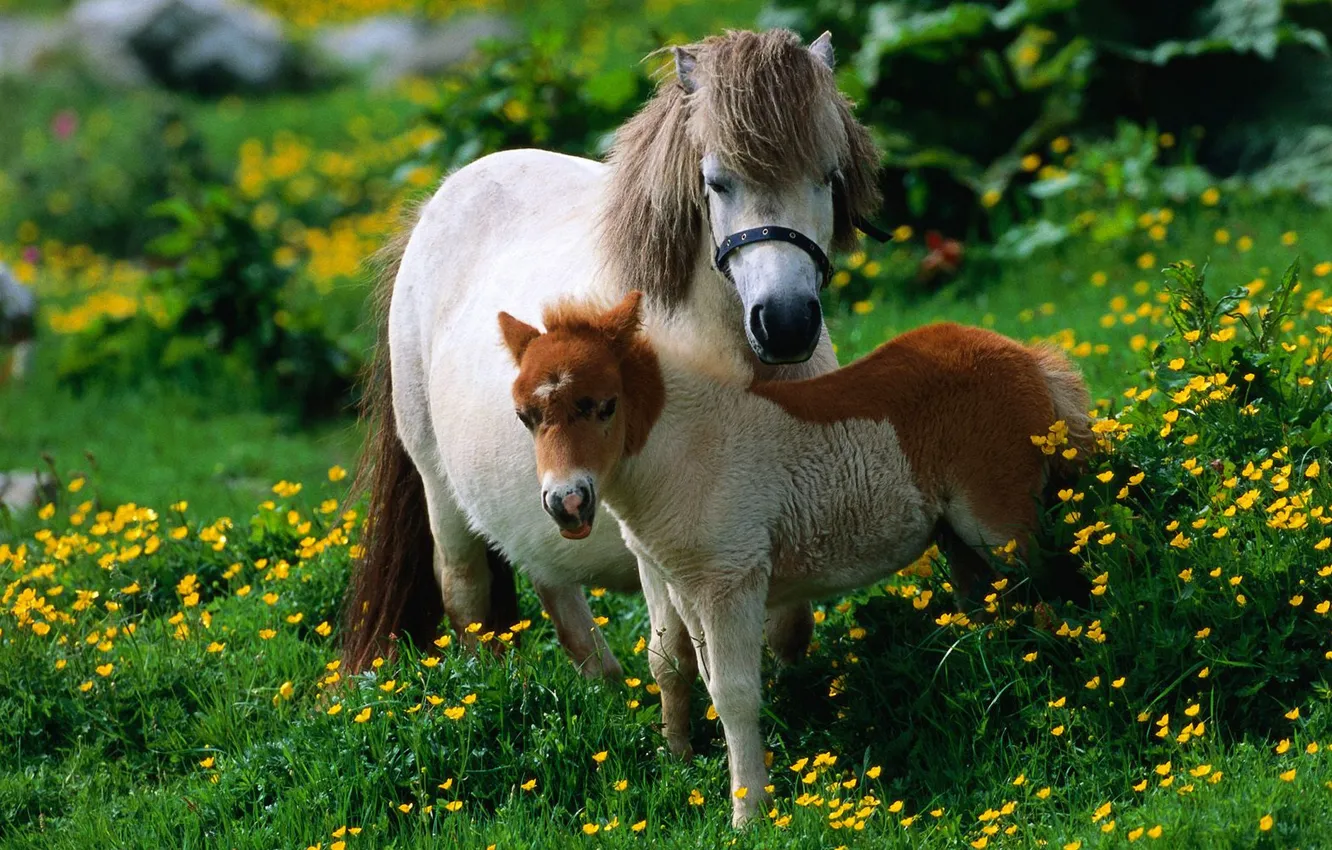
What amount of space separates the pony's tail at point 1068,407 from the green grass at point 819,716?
0.34ft

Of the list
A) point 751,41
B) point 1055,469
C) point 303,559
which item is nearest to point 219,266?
point 303,559

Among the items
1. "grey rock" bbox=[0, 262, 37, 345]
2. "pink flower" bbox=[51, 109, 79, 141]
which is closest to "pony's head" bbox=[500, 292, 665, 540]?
"grey rock" bbox=[0, 262, 37, 345]

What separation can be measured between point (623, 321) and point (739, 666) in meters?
0.98

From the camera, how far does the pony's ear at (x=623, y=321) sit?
415 cm

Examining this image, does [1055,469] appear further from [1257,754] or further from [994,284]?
[994,284]

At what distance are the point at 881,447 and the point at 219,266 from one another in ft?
23.5

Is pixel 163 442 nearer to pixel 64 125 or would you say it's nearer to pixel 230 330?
pixel 230 330

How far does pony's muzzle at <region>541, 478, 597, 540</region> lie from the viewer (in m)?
3.88

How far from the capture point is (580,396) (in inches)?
157

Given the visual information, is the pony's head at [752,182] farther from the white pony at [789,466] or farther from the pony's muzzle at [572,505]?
the pony's muzzle at [572,505]

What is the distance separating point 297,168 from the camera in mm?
16016

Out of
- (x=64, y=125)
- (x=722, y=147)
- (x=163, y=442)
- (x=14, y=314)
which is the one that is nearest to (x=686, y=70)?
(x=722, y=147)

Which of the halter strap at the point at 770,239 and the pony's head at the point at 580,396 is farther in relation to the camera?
the halter strap at the point at 770,239

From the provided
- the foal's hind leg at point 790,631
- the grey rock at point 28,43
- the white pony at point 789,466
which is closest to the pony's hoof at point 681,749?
the white pony at point 789,466
